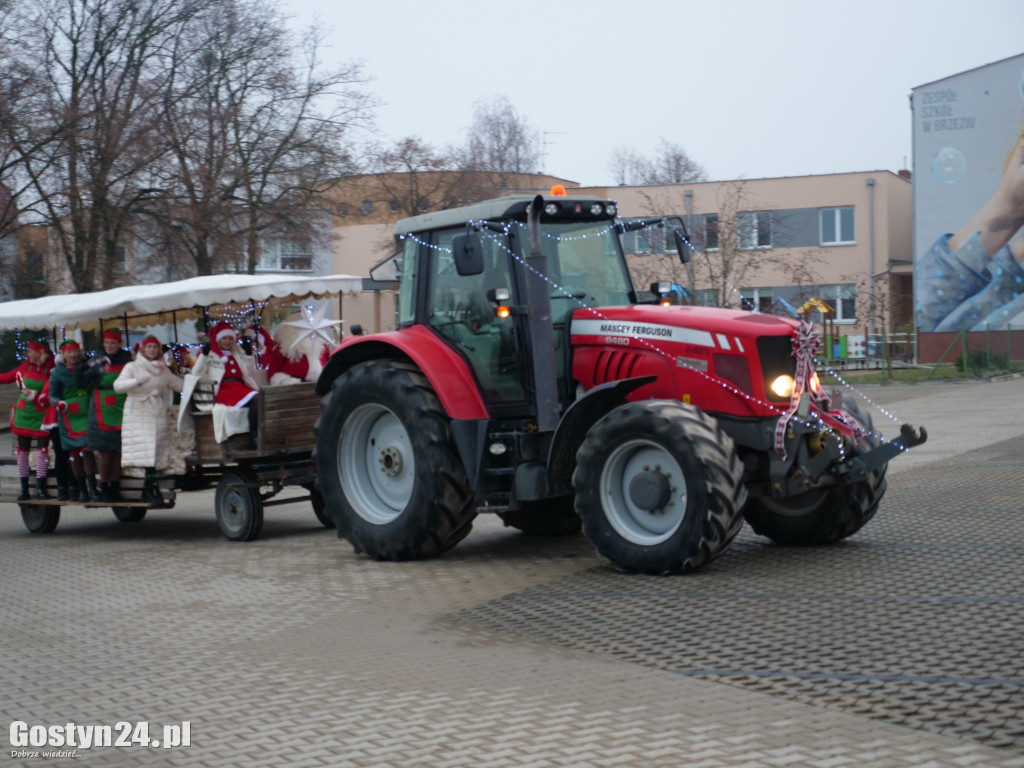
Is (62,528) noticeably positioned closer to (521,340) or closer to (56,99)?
(521,340)

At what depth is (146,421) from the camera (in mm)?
11414

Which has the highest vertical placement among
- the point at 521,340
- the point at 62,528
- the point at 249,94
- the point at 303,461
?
the point at 249,94

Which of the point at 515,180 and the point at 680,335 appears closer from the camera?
the point at 680,335

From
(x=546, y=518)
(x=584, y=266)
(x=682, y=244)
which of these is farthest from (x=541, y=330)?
(x=546, y=518)

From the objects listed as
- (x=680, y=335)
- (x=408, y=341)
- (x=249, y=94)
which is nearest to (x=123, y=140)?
(x=249, y=94)

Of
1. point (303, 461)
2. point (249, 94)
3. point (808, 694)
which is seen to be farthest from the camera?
point (249, 94)

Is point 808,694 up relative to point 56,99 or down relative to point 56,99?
down

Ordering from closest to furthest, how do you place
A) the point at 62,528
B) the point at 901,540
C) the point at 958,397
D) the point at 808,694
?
the point at 808,694
the point at 901,540
the point at 62,528
the point at 958,397

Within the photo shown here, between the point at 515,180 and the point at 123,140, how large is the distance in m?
25.9

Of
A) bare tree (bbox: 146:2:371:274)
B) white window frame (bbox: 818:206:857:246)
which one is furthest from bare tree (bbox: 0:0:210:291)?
white window frame (bbox: 818:206:857:246)

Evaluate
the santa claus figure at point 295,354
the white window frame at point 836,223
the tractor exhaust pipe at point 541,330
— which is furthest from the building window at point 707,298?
the tractor exhaust pipe at point 541,330

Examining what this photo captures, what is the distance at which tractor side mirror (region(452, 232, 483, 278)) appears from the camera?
8.38 meters

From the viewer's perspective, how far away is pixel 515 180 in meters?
50.8

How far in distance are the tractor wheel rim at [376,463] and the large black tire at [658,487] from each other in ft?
6.46
